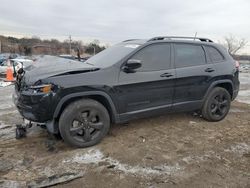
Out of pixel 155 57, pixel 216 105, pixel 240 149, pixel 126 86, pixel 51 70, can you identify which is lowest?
pixel 240 149

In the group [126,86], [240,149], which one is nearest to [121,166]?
[126,86]

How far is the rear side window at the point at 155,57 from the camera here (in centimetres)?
514

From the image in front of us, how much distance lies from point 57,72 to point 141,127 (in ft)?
6.71

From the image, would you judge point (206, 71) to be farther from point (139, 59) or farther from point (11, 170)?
point (11, 170)

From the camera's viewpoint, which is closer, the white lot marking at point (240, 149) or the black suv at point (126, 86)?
the black suv at point (126, 86)

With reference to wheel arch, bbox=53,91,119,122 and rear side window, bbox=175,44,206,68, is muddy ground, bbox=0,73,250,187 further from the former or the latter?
rear side window, bbox=175,44,206,68

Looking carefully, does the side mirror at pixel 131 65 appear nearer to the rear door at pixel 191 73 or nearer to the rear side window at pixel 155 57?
the rear side window at pixel 155 57

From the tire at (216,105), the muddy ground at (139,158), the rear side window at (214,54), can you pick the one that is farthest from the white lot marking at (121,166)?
the rear side window at (214,54)

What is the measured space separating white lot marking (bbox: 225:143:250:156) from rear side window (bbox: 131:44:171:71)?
6.00 ft

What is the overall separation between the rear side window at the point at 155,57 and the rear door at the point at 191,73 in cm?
22

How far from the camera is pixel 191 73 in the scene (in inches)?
222

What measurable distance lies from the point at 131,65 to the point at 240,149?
2293 millimetres

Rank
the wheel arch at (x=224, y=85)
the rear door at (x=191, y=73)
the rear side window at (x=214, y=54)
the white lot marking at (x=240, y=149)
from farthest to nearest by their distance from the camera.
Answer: the rear side window at (x=214, y=54)
the wheel arch at (x=224, y=85)
the rear door at (x=191, y=73)
the white lot marking at (x=240, y=149)

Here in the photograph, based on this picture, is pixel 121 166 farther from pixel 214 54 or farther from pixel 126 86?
pixel 214 54
